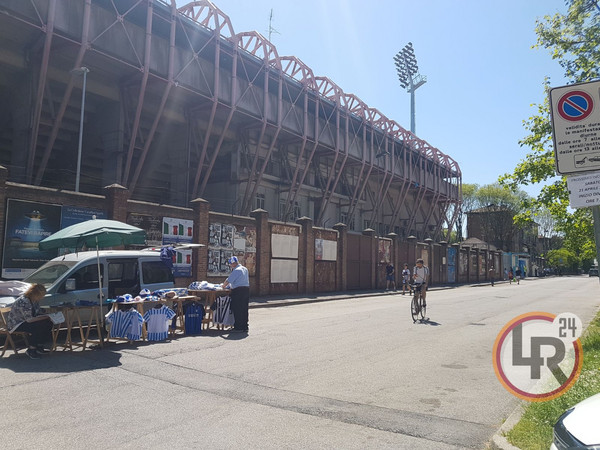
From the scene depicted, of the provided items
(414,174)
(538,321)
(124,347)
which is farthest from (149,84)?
(414,174)

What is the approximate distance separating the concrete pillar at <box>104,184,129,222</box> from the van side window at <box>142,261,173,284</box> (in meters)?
5.48

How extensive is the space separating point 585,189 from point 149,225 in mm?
16466

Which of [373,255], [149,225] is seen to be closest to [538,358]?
[149,225]

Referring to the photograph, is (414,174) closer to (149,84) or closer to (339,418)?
(149,84)

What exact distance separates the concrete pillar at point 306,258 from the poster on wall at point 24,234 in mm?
Answer: 13847

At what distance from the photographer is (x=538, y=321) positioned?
1410 centimetres

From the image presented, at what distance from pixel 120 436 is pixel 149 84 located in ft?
83.1

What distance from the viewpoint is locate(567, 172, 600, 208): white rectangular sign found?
3902 mm

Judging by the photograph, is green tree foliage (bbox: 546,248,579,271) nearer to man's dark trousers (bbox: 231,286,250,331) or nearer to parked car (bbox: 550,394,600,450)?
man's dark trousers (bbox: 231,286,250,331)

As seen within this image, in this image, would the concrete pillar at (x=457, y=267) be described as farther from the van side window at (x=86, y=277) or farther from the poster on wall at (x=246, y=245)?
the van side window at (x=86, y=277)

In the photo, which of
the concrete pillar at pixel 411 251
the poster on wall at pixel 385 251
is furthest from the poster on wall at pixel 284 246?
the concrete pillar at pixel 411 251

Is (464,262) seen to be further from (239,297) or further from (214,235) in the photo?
(239,297)

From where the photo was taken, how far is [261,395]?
604 cm

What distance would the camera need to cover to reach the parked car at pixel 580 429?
263cm
